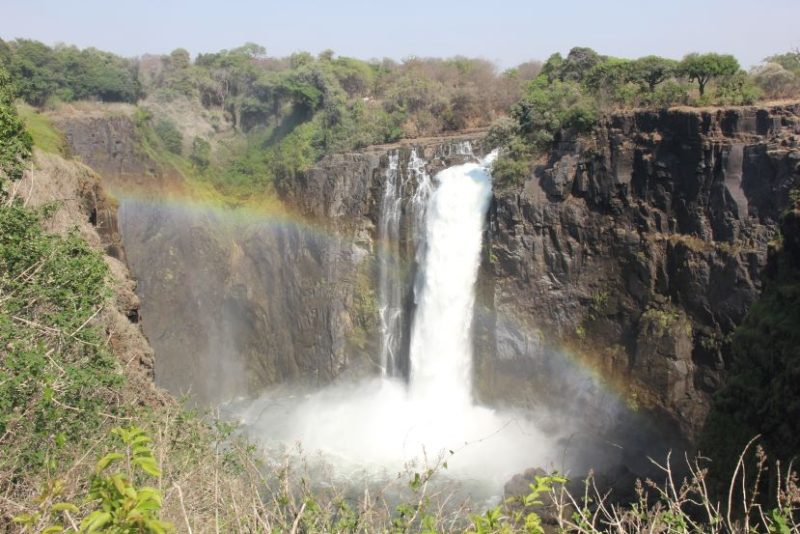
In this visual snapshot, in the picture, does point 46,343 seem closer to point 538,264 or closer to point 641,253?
point 538,264

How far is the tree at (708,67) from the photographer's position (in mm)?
18656

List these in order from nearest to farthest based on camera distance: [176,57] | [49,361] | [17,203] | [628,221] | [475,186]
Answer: [49,361] < [17,203] < [628,221] < [475,186] < [176,57]

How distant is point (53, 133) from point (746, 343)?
25.5 meters

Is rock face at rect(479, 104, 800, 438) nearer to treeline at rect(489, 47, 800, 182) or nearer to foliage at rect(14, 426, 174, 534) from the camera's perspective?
treeline at rect(489, 47, 800, 182)

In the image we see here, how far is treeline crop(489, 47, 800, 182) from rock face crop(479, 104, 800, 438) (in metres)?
0.83

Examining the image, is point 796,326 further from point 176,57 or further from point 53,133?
point 176,57

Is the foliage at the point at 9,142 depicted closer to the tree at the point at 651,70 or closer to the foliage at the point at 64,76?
the tree at the point at 651,70

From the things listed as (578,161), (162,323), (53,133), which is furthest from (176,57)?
(578,161)

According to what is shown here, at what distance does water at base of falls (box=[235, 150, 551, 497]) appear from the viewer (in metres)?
20.6

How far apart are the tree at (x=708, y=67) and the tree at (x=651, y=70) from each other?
0.89 metres

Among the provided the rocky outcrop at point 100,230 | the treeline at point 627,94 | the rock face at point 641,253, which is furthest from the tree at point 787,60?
the rocky outcrop at point 100,230

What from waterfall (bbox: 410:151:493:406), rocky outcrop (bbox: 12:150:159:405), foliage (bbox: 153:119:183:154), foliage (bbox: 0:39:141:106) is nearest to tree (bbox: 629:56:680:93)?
waterfall (bbox: 410:151:493:406)

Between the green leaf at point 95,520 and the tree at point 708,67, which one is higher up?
the tree at point 708,67

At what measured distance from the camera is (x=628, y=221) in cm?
1872
